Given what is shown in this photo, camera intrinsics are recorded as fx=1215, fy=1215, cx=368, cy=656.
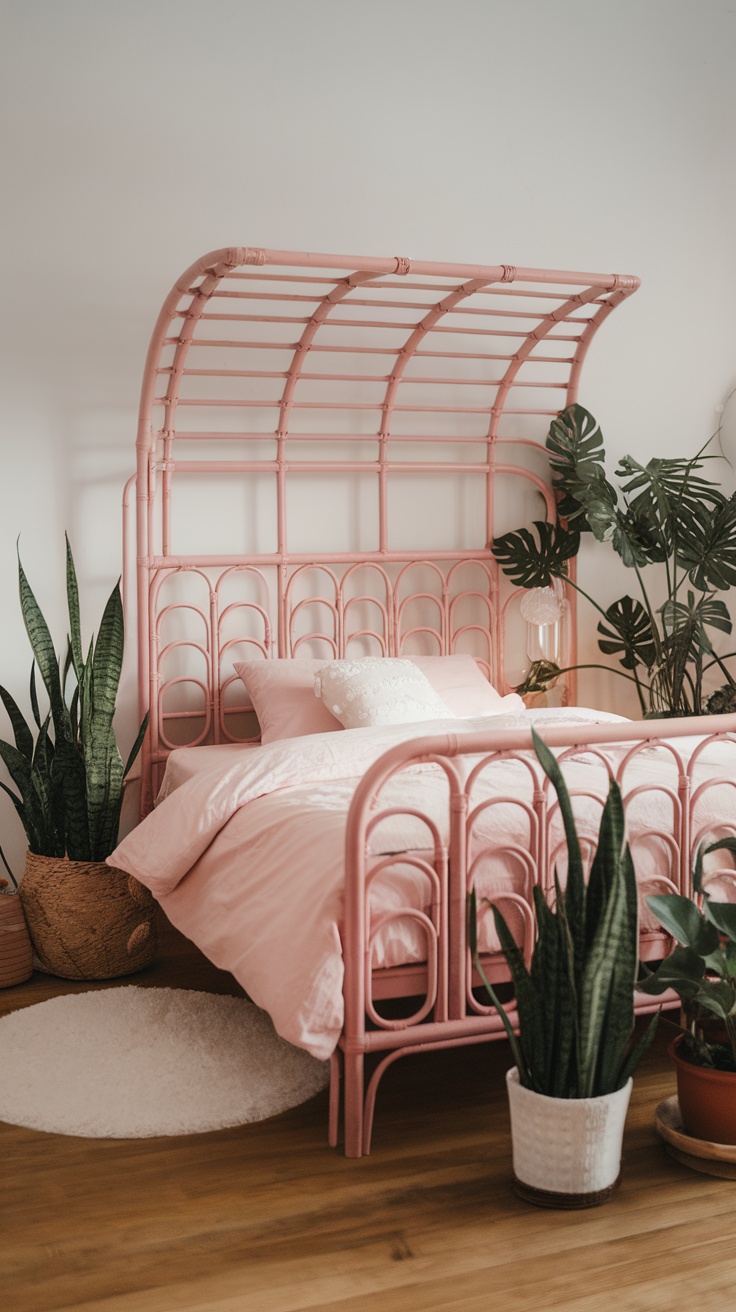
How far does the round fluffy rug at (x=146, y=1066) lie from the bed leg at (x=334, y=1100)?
210 millimetres

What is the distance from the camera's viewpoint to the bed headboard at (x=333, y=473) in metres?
3.99

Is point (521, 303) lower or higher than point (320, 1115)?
higher

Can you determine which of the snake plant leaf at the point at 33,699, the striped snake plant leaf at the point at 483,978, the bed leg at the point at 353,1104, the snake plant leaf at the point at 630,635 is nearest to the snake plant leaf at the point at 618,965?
the striped snake plant leaf at the point at 483,978

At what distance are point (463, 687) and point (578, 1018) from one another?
203 cm

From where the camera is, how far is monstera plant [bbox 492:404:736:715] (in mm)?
4273

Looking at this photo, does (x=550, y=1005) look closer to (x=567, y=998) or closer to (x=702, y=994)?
(x=567, y=998)

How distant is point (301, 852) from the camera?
8.32ft

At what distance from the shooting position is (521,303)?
4574 mm

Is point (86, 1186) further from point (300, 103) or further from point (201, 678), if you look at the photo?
point (300, 103)

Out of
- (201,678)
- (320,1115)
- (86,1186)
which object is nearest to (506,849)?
(320,1115)

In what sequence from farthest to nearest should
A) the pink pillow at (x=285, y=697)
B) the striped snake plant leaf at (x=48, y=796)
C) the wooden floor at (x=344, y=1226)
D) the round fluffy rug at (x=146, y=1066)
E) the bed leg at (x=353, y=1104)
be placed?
1. the pink pillow at (x=285, y=697)
2. the striped snake plant leaf at (x=48, y=796)
3. the round fluffy rug at (x=146, y=1066)
4. the bed leg at (x=353, y=1104)
5. the wooden floor at (x=344, y=1226)

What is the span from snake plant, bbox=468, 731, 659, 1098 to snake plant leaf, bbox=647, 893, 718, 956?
142mm

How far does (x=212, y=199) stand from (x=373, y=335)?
0.72 m

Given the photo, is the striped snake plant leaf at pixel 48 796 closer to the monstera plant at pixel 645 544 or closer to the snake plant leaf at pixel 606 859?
the monstera plant at pixel 645 544
